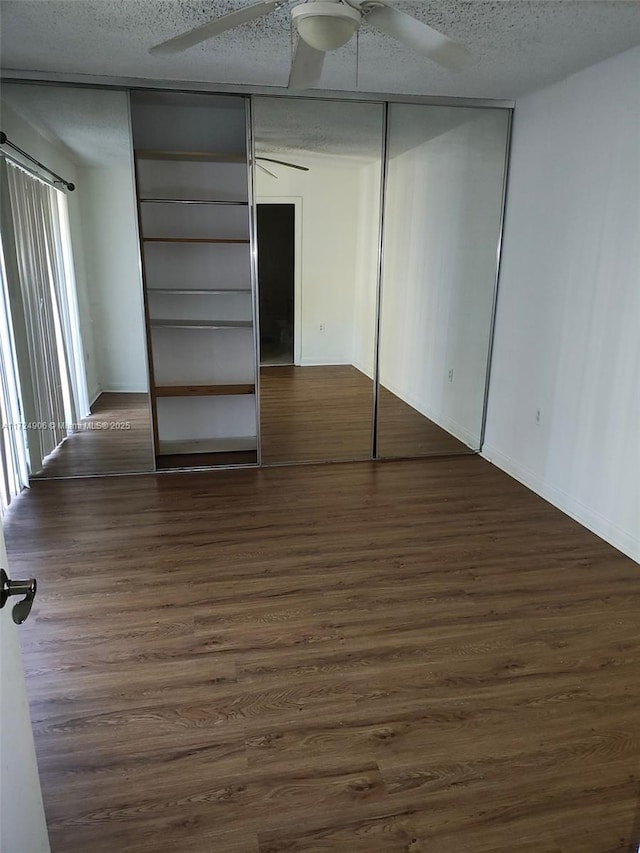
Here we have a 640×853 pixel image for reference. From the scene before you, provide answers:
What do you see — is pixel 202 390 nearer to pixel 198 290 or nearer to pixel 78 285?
pixel 198 290

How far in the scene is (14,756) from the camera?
1147mm

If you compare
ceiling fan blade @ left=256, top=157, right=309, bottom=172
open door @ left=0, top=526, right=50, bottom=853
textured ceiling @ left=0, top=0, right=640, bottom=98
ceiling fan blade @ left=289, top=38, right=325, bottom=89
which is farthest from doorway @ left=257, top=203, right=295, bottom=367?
open door @ left=0, top=526, right=50, bottom=853

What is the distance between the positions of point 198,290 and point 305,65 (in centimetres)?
205

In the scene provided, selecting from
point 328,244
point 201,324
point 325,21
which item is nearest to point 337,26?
point 325,21

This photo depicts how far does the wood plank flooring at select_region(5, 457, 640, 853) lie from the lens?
66.4 inches

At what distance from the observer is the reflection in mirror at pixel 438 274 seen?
4.22 metres

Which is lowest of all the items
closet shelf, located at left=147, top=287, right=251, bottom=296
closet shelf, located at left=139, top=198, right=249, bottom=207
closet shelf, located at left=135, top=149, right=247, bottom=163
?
closet shelf, located at left=147, top=287, right=251, bottom=296

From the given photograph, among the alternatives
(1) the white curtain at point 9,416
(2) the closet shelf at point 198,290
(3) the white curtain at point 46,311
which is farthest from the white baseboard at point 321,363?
(1) the white curtain at point 9,416

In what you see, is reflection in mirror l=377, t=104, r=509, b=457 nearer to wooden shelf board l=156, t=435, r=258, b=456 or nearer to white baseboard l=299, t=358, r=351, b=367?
white baseboard l=299, t=358, r=351, b=367

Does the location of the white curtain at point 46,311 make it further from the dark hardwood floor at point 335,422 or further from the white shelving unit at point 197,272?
the dark hardwood floor at point 335,422

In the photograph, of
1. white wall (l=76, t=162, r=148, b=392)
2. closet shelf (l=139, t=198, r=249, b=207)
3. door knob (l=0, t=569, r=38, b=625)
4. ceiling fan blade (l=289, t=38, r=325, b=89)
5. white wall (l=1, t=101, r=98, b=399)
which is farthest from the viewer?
closet shelf (l=139, t=198, r=249, b=207)

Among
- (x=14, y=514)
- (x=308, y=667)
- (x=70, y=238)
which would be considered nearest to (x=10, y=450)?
(x=14, y=514)

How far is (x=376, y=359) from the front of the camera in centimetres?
450

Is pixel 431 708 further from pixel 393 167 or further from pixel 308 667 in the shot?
pixel 393 167
